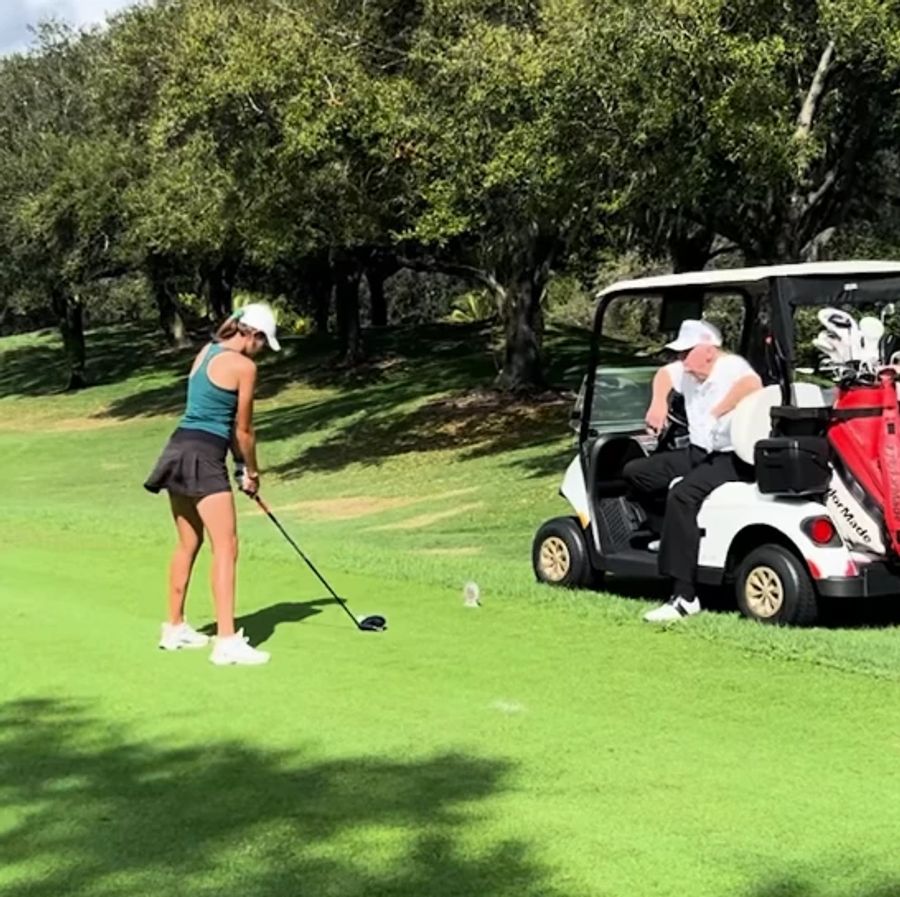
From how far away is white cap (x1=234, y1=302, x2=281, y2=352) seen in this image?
21.3 feet

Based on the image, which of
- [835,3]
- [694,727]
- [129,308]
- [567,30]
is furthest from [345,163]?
[129,308]

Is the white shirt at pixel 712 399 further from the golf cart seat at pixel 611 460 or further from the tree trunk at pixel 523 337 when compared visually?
the tree trunk at pixel 523 337

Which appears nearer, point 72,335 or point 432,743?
point 432,743

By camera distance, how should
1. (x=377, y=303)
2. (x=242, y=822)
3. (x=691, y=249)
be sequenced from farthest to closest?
(x=377, y=303)
(x=691, y=249)
(x=242, y=822)

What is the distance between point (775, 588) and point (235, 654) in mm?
2855

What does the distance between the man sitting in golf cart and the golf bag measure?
1.95 feet

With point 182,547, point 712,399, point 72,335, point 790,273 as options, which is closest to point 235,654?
point 182,547

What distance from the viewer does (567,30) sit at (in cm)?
1392

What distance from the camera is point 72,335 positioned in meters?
42.5

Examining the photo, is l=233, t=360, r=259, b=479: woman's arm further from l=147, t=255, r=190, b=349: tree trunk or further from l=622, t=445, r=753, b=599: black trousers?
l=147, t=255, r=190, b=349: tree trunk

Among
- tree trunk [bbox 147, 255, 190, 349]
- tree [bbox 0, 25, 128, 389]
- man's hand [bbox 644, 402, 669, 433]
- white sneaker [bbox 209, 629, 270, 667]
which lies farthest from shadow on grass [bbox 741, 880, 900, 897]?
tree trunk [bbox 147, 255, 190, 349]

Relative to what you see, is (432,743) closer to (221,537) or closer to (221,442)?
(221,537)

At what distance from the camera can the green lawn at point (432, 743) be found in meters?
3.74

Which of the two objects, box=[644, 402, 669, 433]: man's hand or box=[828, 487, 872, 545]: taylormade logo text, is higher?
box=[644, 402, 669, 433]: man's hand
